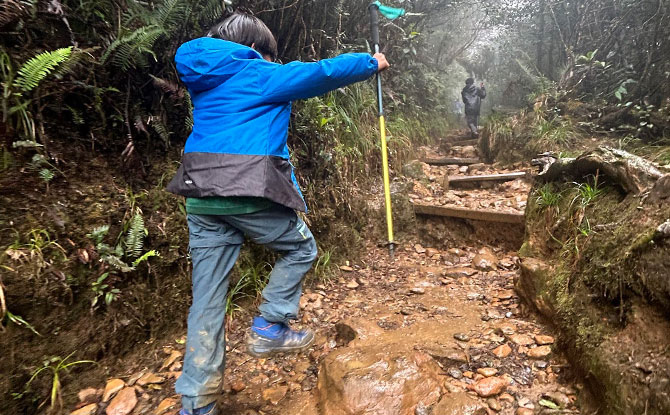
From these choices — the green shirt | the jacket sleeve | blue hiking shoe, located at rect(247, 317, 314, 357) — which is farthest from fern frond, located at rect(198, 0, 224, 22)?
blue hiking shoe, located at rect(247, 317, 314, 357)

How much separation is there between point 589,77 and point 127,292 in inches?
339

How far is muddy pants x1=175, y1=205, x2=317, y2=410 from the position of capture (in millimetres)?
1757

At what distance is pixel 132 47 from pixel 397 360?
2.66 metres

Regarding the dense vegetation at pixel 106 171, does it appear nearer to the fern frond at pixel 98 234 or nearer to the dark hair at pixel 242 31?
the fern frond at pixel 98 234

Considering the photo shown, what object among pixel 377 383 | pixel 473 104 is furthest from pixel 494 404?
pixel 473 104

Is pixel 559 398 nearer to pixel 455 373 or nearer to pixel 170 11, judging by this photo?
pixel 455 373

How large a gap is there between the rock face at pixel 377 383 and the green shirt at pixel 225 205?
3.55 ft

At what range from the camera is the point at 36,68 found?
1929mm

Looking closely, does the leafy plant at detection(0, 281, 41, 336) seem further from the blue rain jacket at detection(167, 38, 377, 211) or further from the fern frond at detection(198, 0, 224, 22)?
the fern frond at detection(198, 0, 224, 22)

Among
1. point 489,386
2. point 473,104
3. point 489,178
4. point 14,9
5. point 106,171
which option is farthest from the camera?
point 473,104

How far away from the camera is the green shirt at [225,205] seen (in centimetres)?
182

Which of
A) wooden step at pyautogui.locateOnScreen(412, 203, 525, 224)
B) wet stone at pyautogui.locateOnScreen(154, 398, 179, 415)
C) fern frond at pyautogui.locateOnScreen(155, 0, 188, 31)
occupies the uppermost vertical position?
fern frond at pyautogui.locateOnScreen(155, 0, 188, 31)

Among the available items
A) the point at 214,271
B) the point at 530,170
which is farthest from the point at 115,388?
the point at 530,170

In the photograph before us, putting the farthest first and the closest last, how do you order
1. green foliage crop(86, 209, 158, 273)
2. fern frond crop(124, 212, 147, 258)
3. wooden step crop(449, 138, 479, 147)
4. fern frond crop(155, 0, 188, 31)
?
wooden step crop(449, 138, 479, 147)
fern frond crop(155, 0, 188, 31)
fern frond crop(124, 212, 147, 258)
green foliage crop(86, 209, 158, 273)
